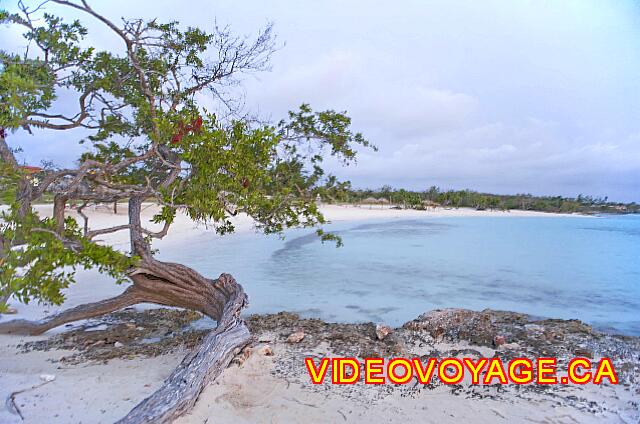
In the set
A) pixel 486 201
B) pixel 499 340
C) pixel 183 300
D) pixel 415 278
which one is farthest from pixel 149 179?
pixel 486 201

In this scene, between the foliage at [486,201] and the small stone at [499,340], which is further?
the foliage at [486,201]

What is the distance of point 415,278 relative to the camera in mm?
10203

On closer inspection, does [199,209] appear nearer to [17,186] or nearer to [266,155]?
[266,155]

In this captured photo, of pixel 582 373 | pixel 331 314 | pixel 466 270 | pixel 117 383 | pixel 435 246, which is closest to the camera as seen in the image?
pixel 117 383

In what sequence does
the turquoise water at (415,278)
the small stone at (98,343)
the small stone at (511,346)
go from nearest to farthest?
the small stone at (511,346) < the small stone at (98,343) < the turquoise water at (415,278)

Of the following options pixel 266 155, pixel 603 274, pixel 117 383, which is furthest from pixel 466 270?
pixel 117 383

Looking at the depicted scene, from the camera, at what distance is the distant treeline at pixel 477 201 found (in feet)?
170

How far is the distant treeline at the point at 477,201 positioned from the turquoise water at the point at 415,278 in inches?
980

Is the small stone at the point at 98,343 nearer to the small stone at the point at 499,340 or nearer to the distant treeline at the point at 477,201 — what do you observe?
the small stone at the point at 499,340

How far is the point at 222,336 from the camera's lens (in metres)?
3.44

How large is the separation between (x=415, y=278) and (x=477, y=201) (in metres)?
55.4

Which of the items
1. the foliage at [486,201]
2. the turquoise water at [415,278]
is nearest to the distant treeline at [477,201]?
the foliage at [486,201]

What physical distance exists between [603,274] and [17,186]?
588 inches

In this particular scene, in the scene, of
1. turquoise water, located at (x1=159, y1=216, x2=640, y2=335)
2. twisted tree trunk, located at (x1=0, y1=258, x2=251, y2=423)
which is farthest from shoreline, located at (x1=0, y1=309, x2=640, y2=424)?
turquoise water, located at (x1=159, y1=216, x2=640, y2=335)
